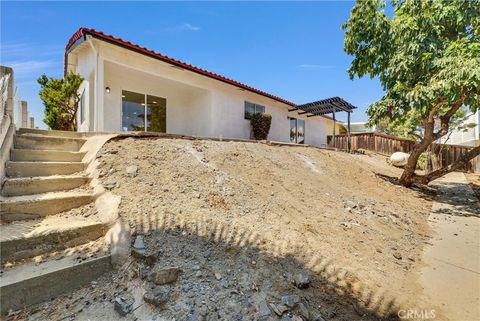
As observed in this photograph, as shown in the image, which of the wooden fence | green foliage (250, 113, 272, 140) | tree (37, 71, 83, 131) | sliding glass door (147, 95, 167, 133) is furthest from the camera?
the wooden fence

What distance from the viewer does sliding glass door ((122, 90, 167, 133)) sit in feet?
30.2

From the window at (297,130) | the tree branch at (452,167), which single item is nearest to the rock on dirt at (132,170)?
the tree branch at (452,167)

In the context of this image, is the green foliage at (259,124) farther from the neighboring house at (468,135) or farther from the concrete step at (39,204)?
the neighboring house at (468,135)

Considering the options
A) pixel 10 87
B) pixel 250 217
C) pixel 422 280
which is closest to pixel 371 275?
pixel 422 280

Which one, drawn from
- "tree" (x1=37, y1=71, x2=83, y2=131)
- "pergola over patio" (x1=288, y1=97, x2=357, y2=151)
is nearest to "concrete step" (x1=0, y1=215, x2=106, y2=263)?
"tree" (x1=37, y1=71, x2=83, y2=131)

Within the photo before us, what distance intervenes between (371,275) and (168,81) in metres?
8.82

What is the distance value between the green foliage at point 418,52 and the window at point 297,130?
21.7ft

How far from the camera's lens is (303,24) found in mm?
8805

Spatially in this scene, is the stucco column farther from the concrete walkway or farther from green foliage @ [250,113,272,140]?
the concrete walkway

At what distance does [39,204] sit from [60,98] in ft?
19.2

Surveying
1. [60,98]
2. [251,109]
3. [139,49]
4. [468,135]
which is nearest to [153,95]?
[139,49]

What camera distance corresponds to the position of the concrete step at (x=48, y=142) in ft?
13.6

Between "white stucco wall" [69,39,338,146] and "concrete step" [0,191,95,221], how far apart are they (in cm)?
423

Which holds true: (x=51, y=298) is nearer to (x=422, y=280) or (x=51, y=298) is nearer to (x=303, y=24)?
(x=422, y=280)
